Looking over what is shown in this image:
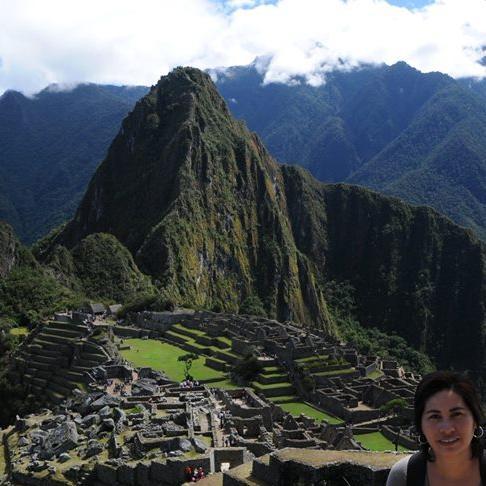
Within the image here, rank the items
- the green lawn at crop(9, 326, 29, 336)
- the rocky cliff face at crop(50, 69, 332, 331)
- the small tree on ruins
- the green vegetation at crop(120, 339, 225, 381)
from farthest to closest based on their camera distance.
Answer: the rocky cliff face at crop(50, 69, 332, 331) < the green lawn at crop(9, 326, 29, 336) < the small tree on ruins < the green vegetation at crop(120, 339, 225, 381)

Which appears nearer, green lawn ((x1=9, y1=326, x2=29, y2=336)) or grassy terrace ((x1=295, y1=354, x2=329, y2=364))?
grassy terrace ((x1=295, y1=354, x2=329, y2=364))

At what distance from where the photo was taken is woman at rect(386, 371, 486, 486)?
193 inches

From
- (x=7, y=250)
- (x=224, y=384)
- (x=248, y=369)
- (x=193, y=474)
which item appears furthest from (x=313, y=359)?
(x=7, y=250)

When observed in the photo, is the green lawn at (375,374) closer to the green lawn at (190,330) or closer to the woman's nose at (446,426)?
the green lawn at (190,330)

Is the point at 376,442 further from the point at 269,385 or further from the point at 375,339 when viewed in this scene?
the point at 375,339

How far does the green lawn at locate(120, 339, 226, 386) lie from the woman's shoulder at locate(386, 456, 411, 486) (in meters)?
40.6

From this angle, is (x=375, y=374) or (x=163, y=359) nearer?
(x=163, y=359)

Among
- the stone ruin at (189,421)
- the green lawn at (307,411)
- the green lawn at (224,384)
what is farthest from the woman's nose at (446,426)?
the green lawn at (224,384)

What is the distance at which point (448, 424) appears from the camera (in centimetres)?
493

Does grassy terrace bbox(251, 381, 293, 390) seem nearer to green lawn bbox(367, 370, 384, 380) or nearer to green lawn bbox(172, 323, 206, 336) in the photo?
green lawn bbox(367, 370, 384, 380)

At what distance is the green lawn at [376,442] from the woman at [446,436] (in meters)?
30.9

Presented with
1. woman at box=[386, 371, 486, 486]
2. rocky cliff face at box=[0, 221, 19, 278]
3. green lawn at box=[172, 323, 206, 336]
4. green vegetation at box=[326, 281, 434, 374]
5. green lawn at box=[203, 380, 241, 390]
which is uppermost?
woman at box=[386, 371, 486, 486]

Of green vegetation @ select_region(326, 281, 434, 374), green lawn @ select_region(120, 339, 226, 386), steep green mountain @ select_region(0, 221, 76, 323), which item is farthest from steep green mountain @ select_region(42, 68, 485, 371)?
green lawn @ select_region(120, 339, 226, 386)

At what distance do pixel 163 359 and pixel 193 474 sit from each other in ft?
116
